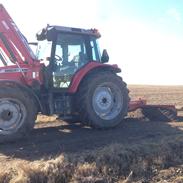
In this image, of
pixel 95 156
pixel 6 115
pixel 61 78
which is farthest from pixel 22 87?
pixel 95 156

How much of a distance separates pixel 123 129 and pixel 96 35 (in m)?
2.85

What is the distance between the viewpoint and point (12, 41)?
1070 cm

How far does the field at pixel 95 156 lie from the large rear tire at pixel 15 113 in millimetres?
266

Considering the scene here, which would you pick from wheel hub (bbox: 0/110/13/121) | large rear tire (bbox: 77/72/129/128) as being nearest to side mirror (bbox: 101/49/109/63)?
large rear tire (bbox: 77/72/129/128)

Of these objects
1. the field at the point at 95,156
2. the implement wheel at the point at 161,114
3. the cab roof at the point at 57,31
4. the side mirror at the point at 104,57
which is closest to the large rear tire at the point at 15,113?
the field at the point at 95,156

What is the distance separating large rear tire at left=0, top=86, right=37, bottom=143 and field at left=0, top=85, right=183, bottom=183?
0.87 ft

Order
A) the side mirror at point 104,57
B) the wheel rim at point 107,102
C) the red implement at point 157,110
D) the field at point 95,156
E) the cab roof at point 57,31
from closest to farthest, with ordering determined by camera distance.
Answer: the field at point 95,156 → the cab roof at point 57,31 → the wheel rim at point 107,102 → the side mirror at point 104,57 → the red implement at point 157,110

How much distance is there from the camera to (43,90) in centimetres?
1085

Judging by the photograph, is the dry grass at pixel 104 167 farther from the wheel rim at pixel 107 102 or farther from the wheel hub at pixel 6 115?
the wheel rim at pixel 107 102

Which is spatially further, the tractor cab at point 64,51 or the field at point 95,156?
the tractor cab at point 64,51

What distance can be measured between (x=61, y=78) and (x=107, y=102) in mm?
1553

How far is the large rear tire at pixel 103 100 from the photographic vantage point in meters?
11.0

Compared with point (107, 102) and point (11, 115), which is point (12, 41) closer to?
point (11, 115)

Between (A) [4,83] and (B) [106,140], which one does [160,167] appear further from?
(A) [4,83]
